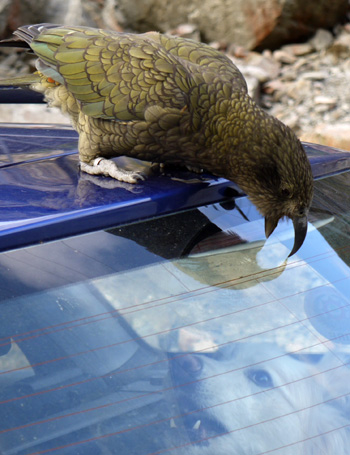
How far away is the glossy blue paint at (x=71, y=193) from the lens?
1.42 meters

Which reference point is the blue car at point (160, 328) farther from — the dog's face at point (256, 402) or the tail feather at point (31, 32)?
the tail feather at point (31, 32)

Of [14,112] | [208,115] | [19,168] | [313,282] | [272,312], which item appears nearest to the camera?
[272,312]

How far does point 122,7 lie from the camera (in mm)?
7102

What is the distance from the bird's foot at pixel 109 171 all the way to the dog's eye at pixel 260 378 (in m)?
0.66

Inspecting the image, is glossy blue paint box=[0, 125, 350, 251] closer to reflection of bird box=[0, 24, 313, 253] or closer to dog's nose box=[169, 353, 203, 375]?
reflection of bird box=[0, 24, 313, 253]

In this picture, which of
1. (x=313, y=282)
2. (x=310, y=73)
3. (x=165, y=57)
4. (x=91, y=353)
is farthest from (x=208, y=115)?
(x=310, y=73)

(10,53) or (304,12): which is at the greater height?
(304,12)

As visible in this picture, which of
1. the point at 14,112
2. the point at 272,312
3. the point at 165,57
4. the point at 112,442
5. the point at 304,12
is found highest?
the point at 165,57

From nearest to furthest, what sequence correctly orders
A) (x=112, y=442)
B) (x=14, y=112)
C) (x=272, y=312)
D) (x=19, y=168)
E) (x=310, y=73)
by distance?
(x=112, y=442), (x=272, y=312), (x=19, y=168), (x=14, y=112), (x=310, y=73)

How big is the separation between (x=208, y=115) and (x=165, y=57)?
26 cm

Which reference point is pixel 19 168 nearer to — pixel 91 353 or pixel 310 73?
pixel 91 353

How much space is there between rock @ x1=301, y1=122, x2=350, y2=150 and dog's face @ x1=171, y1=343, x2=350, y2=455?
4.20m

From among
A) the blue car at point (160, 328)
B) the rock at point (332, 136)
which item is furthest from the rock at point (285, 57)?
the blue car at point (160, 328)

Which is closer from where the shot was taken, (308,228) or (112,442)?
(112,442)
